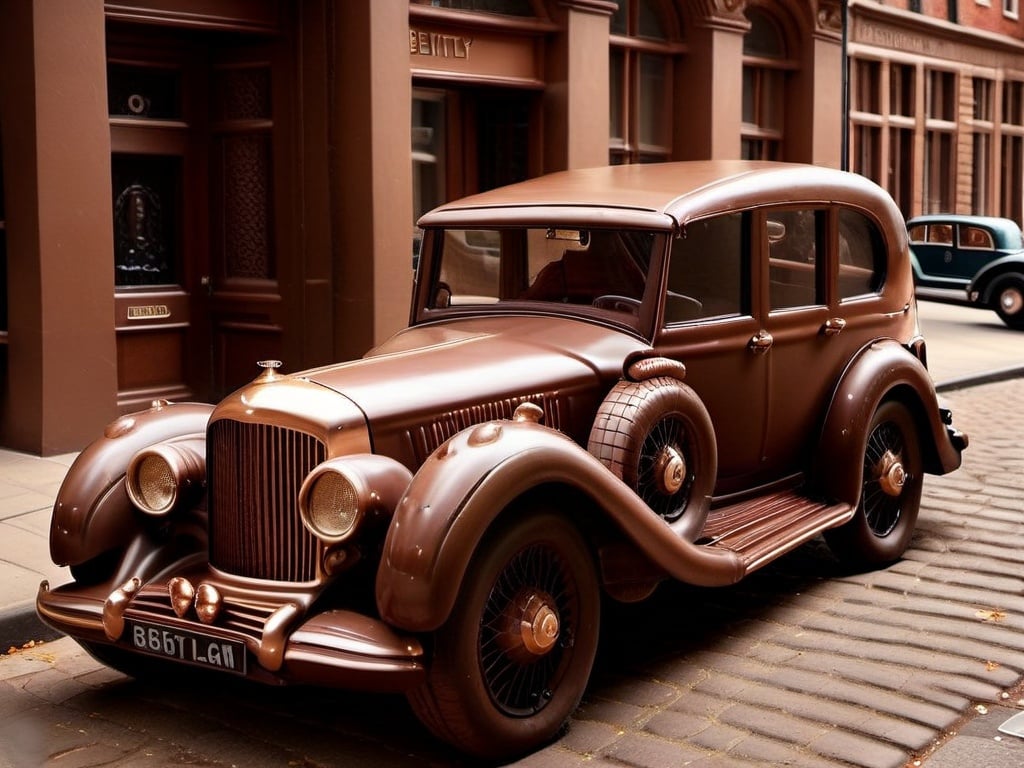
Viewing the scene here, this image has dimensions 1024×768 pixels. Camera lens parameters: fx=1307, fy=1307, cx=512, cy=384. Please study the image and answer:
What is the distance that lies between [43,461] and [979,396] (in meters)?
8.36

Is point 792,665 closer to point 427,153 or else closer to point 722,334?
point 722,334

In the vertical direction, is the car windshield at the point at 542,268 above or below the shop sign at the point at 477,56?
below

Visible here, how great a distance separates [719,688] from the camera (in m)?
4.69

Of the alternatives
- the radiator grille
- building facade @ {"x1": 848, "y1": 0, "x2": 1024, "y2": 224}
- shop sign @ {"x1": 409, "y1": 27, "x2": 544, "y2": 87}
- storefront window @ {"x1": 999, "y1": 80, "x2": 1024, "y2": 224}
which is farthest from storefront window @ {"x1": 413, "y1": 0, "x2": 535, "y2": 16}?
storefront window @ {"x1": 999, "y1": 80, "x2": 1024, "y2": 224}

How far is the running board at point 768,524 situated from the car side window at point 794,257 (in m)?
0.90

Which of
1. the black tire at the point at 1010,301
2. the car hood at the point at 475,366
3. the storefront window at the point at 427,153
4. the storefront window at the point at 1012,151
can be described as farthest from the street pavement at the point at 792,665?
the storefront window at the point at 1012,151

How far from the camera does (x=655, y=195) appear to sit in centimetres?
547

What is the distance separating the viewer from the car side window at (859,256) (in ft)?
20.9

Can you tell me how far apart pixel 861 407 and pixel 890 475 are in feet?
1.59

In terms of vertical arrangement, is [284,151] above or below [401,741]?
above

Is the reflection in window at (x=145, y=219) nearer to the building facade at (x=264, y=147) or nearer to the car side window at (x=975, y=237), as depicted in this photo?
the building facade at (x=264, y=147)

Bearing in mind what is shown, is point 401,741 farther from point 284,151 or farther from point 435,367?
point 284,151

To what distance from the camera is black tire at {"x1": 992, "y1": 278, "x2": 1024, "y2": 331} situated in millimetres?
18203

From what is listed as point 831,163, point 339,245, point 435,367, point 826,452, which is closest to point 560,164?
point 339,245
